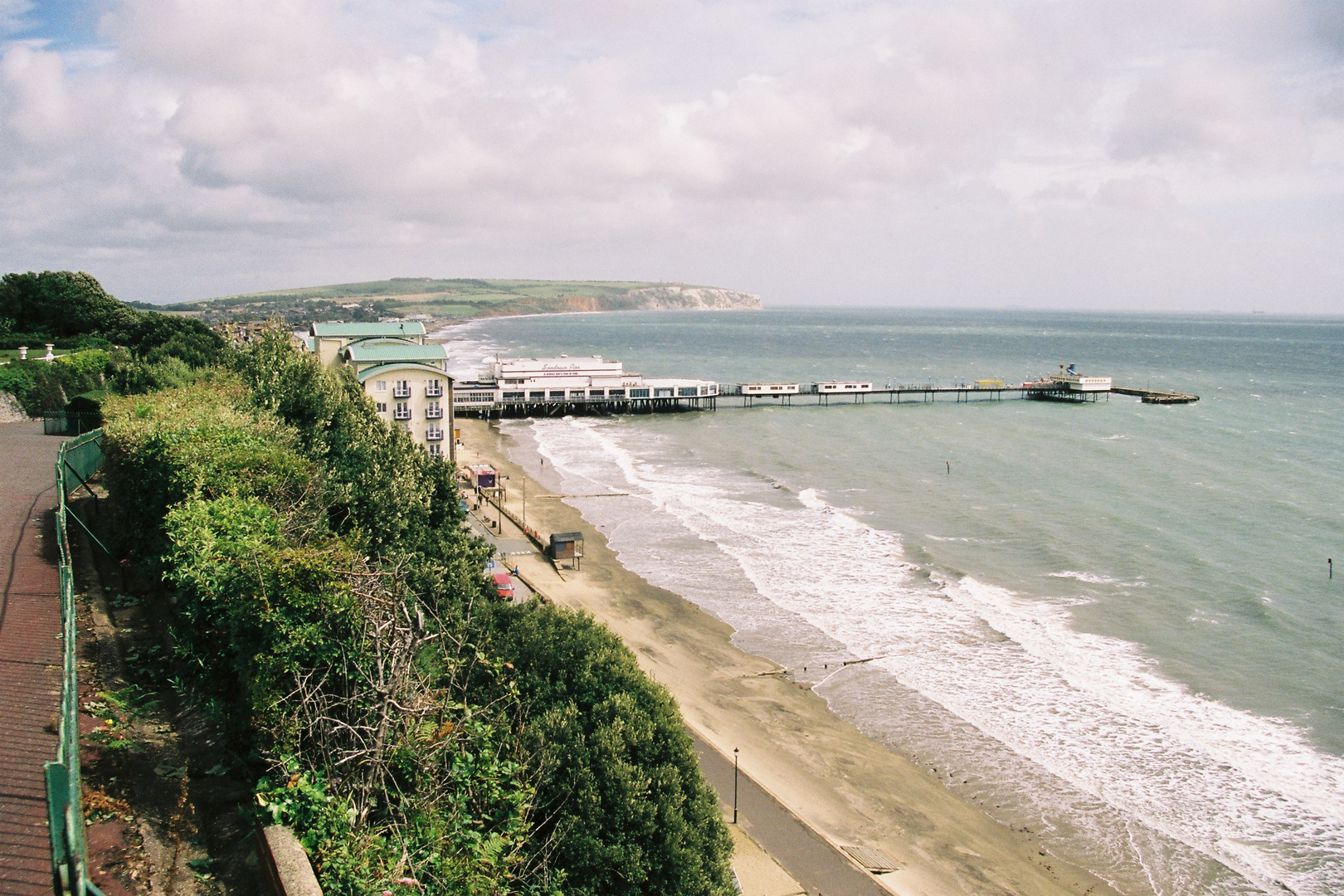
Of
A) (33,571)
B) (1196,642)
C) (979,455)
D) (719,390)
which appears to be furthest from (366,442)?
(719,390)

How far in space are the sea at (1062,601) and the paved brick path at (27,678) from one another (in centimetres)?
2302

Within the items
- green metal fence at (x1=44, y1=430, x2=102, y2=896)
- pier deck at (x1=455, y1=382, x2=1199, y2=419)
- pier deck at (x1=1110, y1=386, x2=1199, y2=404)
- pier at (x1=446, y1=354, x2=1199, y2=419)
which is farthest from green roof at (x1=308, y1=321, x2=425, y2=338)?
pier deck at (x1=1110, y1=386, x2=1199, y2=404)

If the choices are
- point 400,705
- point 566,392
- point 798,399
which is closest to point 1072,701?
point 400,705

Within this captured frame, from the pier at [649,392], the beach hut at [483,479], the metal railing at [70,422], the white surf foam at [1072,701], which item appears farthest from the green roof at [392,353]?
the pier at [649,392]

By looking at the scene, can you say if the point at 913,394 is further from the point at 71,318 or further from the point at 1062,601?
the point at 71,318

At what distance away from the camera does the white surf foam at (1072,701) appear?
23672mm

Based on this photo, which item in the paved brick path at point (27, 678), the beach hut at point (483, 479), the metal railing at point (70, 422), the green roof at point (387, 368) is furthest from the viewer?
the beach hut at point (483, 479)

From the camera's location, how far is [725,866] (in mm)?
15523

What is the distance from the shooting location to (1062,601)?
38.3 m

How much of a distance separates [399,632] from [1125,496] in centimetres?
5623

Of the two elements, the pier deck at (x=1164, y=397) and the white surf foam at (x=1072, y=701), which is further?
the pier deck at (x=1164, y=397)

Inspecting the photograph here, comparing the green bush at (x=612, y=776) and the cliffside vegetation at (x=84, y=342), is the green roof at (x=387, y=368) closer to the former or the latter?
the cliffside vegetation at (x=84, y=342)

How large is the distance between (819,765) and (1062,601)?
18635 millimetres

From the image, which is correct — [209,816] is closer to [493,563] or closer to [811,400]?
[493,563]
